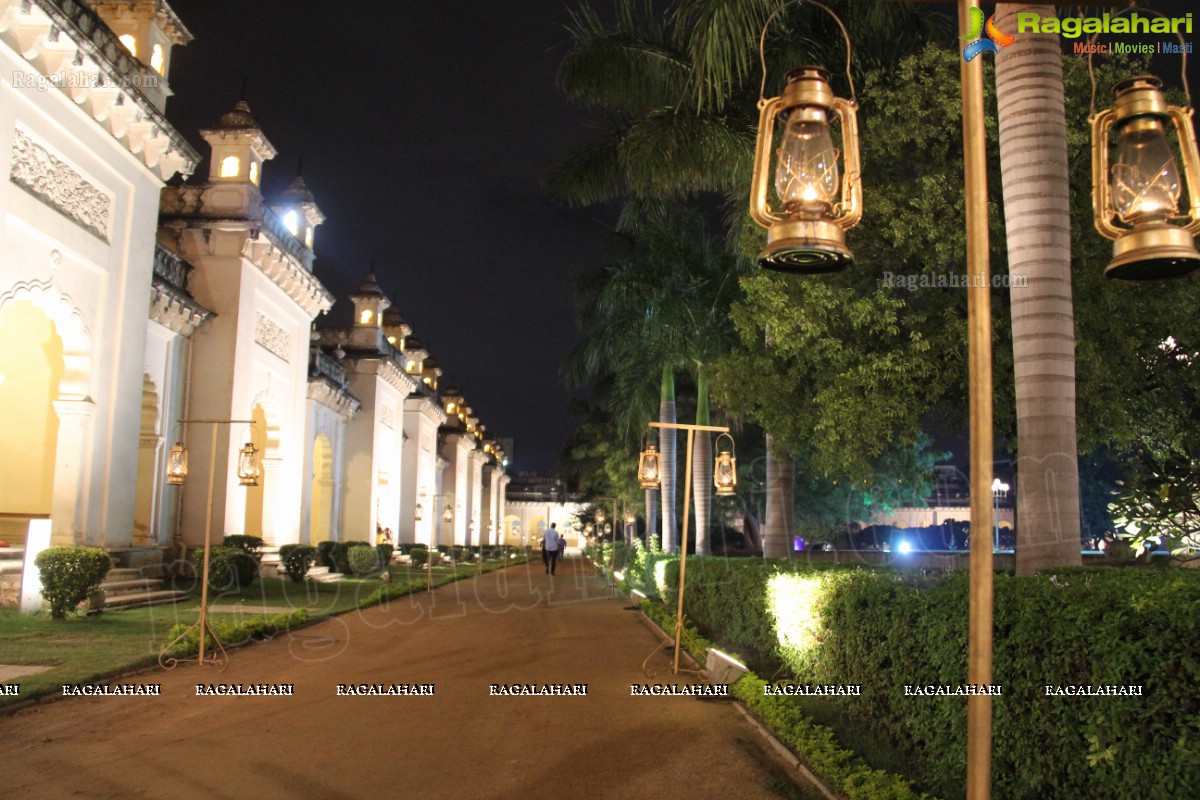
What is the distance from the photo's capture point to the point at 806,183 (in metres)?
3.05

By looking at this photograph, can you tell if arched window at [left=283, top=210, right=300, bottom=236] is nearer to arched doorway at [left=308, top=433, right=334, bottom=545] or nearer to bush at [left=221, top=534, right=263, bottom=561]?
arched doorway at [left=308, top=433, right=334, bottom=545]

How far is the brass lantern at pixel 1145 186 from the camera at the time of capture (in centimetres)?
290

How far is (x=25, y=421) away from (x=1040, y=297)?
1834 cm

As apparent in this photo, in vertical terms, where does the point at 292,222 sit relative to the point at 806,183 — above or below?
above

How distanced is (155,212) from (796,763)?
16678 millimetres

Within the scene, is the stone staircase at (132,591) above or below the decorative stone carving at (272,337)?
below

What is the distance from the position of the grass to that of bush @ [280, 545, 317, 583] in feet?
7.24

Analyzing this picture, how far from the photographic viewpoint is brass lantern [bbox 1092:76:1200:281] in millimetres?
2896

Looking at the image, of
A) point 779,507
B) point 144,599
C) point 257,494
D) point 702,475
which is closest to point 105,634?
point 144,599

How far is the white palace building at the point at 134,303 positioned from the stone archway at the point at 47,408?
0.11ft

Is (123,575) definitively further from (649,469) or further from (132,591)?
(649,469)

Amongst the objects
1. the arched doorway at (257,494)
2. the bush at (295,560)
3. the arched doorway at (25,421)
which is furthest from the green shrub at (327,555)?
the arched doorway at (25,421)

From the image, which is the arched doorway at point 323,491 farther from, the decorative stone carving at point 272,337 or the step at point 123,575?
the step at point 123,575

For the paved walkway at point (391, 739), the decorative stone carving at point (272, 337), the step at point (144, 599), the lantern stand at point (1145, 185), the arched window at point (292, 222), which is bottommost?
the paved walkway at point (391, 739)
